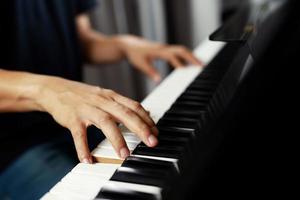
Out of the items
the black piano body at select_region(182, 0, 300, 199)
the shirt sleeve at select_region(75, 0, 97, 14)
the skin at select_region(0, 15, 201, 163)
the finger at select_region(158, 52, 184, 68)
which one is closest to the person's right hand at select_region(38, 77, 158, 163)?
the skin at select_region(0, 15, 201, 163)

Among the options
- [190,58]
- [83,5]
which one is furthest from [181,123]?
[83,5]

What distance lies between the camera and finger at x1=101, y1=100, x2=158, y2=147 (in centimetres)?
59

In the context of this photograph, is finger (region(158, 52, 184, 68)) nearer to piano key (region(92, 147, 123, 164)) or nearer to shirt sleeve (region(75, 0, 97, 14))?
shirt sleeve (region(75, 0, 97, 14))

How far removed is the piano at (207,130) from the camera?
0.55 metres

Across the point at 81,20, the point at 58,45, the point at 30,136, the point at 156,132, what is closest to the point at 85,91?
the point at 156,132

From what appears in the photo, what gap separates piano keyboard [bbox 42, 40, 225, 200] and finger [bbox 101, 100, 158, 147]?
17mm

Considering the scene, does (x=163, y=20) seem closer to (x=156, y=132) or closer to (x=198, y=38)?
(x=198, y=38)

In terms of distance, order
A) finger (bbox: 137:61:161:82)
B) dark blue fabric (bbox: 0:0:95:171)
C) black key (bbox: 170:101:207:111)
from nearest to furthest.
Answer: black key (bbox: 170:101:207:111), dark blue fabric (bbox: 0:0:95:171), finger (bbox: 137:61:161:82)

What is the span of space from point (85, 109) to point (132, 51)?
0.62 meters

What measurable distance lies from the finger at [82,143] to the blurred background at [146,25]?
117 centimetres

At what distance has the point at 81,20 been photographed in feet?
4.63

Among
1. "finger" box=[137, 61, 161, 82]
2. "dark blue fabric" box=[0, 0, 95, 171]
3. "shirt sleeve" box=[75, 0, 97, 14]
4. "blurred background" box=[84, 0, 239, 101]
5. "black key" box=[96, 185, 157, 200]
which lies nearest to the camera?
"black key" box=[96, 185, 157, 200]

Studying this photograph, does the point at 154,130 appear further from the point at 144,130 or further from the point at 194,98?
the point at 194,98

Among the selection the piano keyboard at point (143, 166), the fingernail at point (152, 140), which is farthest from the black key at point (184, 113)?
the fingernail at point (152, 140)
